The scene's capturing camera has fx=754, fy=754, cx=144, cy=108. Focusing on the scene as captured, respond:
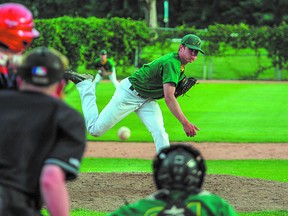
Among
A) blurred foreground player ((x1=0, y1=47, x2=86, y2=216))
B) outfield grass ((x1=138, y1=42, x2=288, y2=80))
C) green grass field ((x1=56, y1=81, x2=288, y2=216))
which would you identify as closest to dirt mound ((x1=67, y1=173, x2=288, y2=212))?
green grass field ((x1=56, y1=81, x2=288, y2=216))

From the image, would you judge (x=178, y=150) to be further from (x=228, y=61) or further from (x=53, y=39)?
(x=228, y=61)

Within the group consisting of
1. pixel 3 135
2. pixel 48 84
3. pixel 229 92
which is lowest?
pixel 229 92

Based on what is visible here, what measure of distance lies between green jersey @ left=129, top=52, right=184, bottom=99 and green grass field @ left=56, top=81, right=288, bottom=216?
113 cm

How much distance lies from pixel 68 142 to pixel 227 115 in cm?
1854

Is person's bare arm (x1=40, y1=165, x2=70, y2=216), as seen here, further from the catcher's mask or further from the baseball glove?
the baseball glove

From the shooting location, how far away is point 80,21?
126 ft

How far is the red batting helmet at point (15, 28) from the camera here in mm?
4633

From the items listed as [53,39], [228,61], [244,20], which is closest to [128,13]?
[244,20]

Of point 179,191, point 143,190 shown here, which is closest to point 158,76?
point 143,190

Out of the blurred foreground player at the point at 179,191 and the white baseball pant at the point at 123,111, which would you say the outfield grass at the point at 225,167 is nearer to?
the white baseball pant at the point at 123,111

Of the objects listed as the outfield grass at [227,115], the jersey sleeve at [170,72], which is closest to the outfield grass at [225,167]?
the outfield grass at [227,115]

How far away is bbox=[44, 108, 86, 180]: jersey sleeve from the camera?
149 inches

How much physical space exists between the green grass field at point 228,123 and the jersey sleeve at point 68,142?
7.76 feet

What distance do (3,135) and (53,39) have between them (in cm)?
3448
